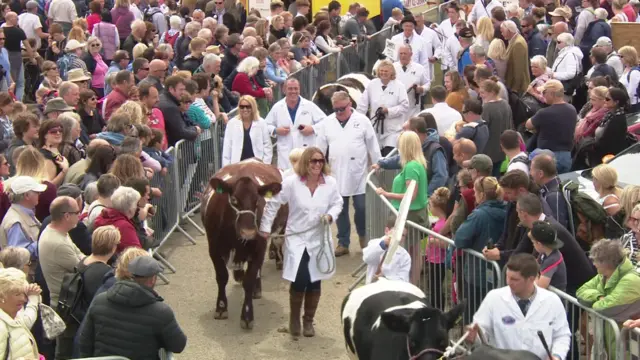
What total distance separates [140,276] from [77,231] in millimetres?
1818

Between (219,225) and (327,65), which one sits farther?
(327,65)

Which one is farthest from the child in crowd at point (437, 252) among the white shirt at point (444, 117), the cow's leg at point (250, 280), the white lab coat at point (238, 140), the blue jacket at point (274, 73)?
the blue jacket at point (274, 73)

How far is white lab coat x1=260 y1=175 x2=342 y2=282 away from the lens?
35.4 ft

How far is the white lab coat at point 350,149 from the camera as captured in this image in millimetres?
13172

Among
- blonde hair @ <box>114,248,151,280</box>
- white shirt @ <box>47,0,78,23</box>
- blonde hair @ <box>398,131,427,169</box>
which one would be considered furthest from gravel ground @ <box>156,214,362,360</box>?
white shirt @ <box>47,0,78,23</box>

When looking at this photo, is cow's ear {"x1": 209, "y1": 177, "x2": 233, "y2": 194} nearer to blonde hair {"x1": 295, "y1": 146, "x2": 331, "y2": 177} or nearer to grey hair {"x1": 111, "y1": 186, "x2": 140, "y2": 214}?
blonde hair {"x1": 295, "y1": 146, "x2": 331, "y2": 177}

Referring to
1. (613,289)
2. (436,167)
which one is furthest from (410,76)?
(613,289)

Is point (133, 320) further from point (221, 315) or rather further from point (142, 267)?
point (221, 315)

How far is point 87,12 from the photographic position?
2408 cm

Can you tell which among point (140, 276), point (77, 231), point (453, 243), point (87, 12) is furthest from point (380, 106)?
point (87, 12)

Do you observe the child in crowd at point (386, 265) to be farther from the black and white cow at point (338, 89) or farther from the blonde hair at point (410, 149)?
the black and white cow at point (338, 89)

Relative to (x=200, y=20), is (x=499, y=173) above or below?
below

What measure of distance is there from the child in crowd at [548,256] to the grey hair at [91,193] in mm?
4255

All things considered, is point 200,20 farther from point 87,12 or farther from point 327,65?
point 87,12
